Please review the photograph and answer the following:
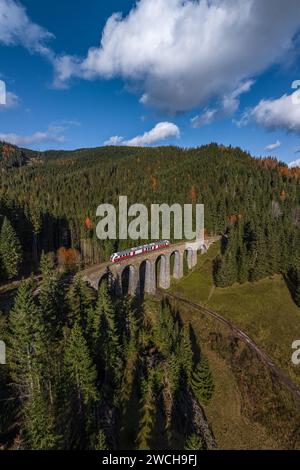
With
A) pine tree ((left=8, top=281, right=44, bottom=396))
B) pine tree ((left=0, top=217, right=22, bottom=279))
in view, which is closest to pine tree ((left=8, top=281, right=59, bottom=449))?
pine tree ((left=8, top=281, right=44, bottom=396))

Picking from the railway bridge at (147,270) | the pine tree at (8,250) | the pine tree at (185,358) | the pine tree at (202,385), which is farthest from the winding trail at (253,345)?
the pine tree at (8,250)

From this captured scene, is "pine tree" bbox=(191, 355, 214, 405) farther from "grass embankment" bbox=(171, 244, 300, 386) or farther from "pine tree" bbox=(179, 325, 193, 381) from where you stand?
"grass embankment" bbox=(171, 244, 300, 386)

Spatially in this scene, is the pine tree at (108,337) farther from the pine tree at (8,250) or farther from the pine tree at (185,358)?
the pine tree at (8,250)

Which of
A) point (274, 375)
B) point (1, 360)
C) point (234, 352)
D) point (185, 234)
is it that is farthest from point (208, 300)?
point (1, 360)

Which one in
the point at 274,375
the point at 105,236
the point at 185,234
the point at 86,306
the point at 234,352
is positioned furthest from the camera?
the point at 185,234

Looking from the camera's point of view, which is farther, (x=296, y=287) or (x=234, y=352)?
(x=296, y=287)

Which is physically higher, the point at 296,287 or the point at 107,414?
the point at 296,287

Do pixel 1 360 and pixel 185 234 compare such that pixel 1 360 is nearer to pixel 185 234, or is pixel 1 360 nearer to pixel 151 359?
pixel 151 359
